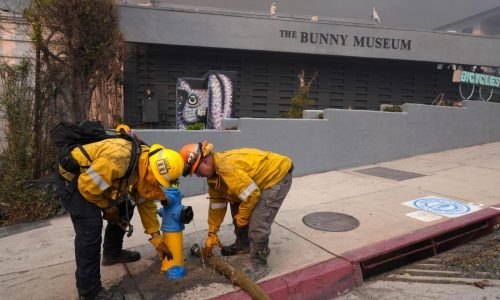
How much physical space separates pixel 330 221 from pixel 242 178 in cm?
199

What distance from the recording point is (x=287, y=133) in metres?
7.38

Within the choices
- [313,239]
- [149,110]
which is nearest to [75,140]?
[313,239]

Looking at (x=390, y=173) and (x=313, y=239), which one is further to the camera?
(x=390, y=173)

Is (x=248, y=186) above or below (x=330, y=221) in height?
above

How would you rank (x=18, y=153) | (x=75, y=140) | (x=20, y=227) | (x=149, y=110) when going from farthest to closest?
(x=149, y=110), (x=18, y=153), (x=20, y=227), (x=75, y=140)

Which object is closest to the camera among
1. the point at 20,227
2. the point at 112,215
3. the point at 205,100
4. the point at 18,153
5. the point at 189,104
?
the point at 112,215

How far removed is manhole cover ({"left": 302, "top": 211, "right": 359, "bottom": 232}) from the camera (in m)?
4.53

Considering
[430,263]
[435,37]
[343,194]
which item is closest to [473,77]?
[435,37]

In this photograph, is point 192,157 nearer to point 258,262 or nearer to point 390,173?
point 258,262

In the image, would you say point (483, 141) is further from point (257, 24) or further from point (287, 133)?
A: point (257, 24)

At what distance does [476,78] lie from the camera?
10.4 meters

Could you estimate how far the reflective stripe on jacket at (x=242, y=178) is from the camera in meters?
3.20

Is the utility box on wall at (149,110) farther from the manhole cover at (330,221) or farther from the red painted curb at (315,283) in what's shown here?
the red painted curb at (315,283)

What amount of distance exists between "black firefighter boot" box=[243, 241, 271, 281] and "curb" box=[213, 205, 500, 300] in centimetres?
12
